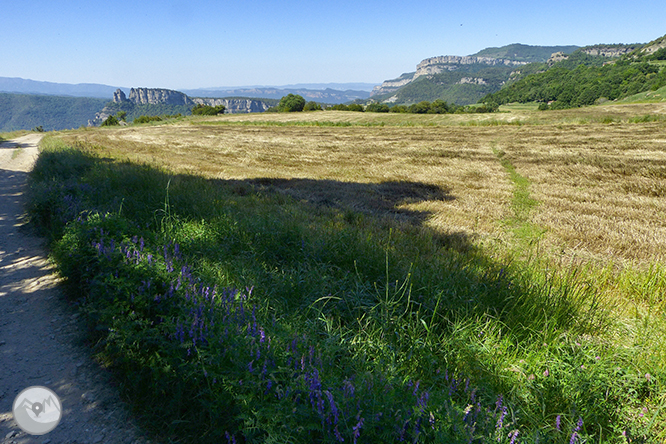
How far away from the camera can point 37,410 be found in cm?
303

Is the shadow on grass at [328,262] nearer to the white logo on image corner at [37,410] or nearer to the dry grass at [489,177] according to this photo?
the white logo on image corner at [37,410]

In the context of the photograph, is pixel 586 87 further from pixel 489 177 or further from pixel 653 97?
pixel 489 177

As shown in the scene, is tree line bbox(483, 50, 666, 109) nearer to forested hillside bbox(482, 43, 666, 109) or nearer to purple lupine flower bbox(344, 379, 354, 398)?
forested hillside bbox(482, 43, 666, 109)

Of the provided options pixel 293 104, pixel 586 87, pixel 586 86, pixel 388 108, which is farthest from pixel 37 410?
pixel 586 86

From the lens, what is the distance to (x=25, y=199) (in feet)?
33.8

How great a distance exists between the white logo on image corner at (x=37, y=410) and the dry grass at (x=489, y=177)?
655cm

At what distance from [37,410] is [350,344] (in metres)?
2.77

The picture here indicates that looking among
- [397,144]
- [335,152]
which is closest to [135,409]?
[335,152]

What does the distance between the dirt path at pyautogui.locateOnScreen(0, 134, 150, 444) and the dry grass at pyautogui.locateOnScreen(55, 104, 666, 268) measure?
6.16 metres

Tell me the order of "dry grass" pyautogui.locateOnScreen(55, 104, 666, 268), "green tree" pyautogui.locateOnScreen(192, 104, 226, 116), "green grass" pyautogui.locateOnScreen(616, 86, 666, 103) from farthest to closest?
"green tree" pyautogui.locateOnScreen(192, 104, 226, 116) < "green grass" pyautogui.locateOnScreen(616, 86, 666, 103) < "dry grass" pyautogui.locateOnScreen(55, 104, 666, 268)

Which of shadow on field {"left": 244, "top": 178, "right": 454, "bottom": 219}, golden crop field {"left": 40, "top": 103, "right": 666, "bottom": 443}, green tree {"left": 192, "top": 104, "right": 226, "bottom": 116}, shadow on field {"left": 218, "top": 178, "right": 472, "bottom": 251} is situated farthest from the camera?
green tree {"left": 192, "top": 104, "right": 226, "bottom": 116}

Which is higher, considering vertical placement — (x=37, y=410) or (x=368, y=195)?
(x=368, y=195)

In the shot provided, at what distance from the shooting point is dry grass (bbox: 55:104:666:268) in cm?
727

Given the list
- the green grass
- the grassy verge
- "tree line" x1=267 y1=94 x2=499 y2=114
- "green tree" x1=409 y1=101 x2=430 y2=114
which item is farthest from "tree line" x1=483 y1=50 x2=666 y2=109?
the grassy verge
